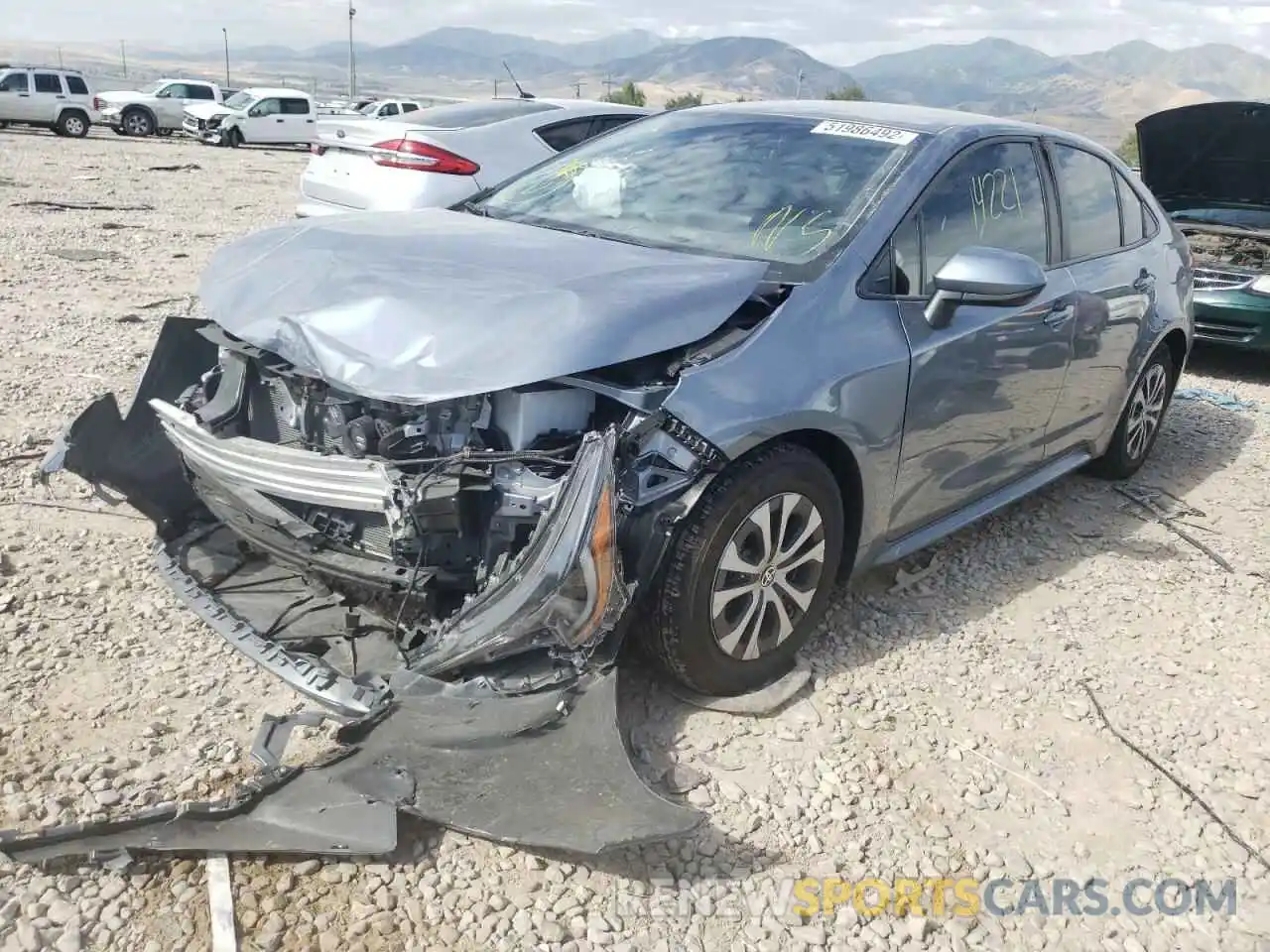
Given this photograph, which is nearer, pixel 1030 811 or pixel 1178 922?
pixel 1178 922

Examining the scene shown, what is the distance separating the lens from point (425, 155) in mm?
7219

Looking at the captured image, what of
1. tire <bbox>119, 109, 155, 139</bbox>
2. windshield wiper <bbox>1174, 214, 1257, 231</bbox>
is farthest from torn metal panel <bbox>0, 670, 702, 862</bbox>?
tire <bbox>119, 109, 155, 139</bbox>

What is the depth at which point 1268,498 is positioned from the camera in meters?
5.29

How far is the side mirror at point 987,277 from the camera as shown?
3.19m

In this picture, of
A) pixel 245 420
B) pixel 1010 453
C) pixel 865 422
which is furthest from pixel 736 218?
pixel 245 420

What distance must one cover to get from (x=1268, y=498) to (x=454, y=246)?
4.41m

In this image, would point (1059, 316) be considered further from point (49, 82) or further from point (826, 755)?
point (49, 82)

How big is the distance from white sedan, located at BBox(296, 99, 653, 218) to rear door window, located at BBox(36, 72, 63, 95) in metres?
20.0

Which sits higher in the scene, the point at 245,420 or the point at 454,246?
the point at 454,246

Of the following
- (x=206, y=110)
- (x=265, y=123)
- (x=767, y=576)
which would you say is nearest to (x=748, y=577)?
(x=767, y=576)

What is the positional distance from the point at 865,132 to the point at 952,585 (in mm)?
1775

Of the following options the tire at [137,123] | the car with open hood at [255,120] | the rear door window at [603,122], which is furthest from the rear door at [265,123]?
the rear door window at [603,122]

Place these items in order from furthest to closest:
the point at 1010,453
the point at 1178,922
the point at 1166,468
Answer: the point at 1166,468, the point at 1010,453, the point at 1178,922

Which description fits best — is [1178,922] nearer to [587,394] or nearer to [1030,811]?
[1030,811]
